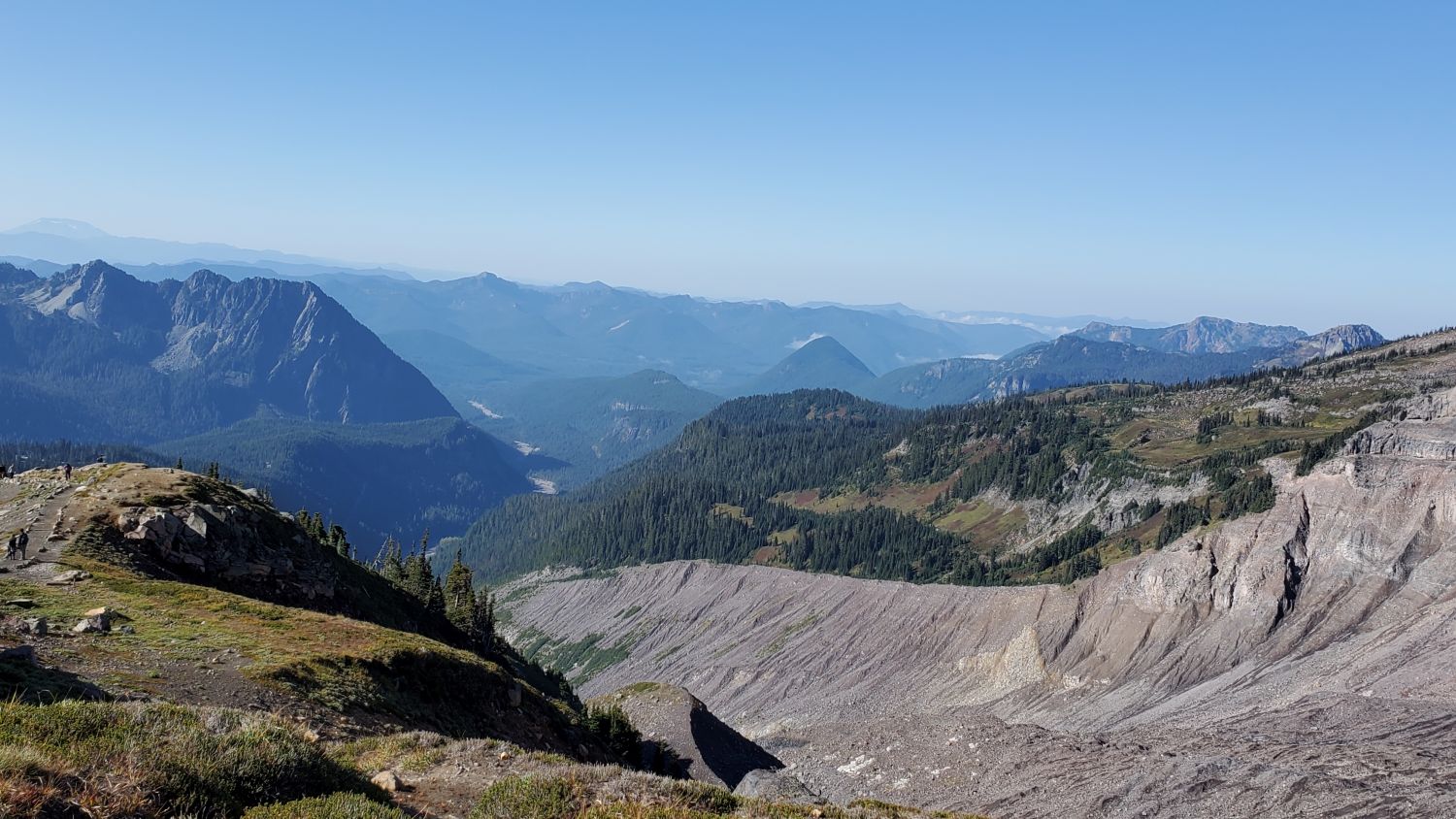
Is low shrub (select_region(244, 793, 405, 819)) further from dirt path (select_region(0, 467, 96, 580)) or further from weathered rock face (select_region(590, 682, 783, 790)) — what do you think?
weathered rock face (select_region(590, 682, 783, 790))

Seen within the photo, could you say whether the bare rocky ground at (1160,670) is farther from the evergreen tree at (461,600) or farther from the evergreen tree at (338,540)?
the evergreen tree at (338,540)

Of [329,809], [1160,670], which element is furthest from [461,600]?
[1160,670]

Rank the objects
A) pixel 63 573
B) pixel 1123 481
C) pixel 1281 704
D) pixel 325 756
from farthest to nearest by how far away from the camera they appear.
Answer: pixel 1123 481 < pixel 1281 704 < pixel 63 573 < pixel 325 756

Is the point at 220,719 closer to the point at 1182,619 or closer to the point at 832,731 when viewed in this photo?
the point at 832,731

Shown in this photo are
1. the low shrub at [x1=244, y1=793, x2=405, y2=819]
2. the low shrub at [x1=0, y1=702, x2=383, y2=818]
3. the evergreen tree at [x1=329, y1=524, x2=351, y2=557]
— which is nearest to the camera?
the low shrub at [x1=0, y1=702, x2=383, y2=818]

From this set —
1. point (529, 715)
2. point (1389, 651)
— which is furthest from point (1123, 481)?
point (529, 715)

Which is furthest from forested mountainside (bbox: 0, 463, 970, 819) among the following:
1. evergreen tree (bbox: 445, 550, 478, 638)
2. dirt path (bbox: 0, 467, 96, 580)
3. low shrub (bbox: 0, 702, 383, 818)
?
evergreen tree (bbox: 445, 550, 478, 638)
